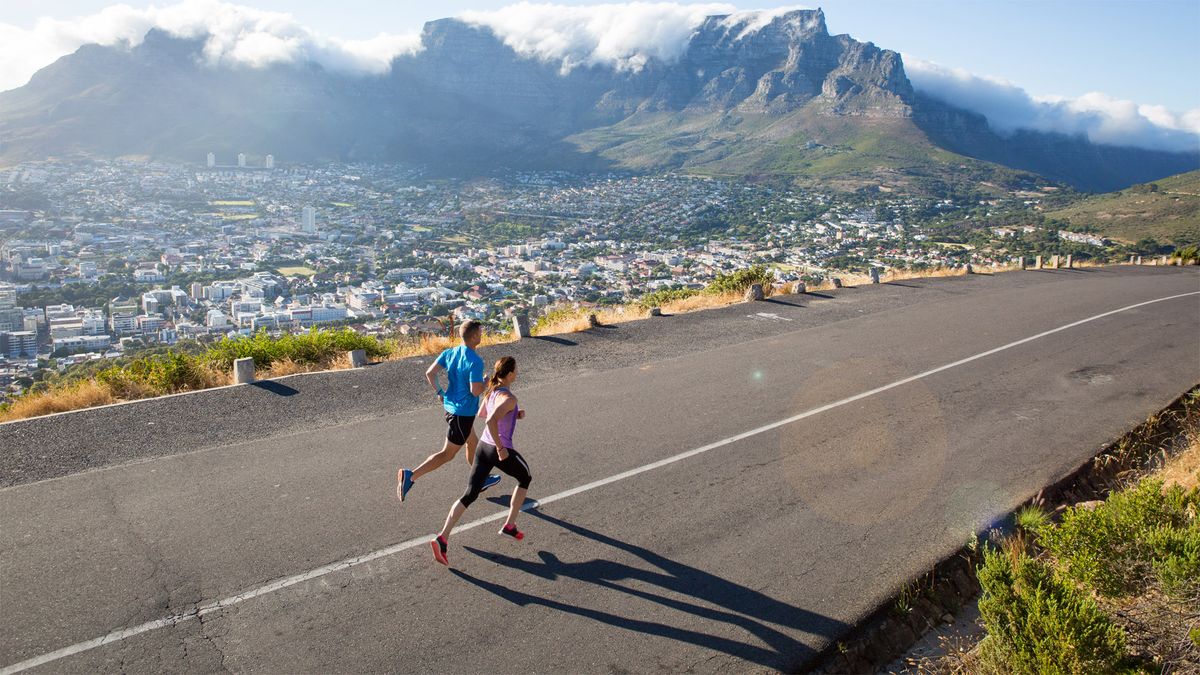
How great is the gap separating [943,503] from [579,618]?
3.87 metres

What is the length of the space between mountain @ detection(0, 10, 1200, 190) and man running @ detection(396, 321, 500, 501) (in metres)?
88.7

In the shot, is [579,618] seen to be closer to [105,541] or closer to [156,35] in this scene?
[105,541]

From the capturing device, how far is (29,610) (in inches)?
177

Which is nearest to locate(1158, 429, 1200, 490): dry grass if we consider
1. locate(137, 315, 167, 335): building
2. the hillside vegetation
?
locate(137, 315, 167, 335): building

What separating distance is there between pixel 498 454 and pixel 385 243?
4748cm

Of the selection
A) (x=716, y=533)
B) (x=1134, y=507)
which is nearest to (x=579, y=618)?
(x=716, y=533)

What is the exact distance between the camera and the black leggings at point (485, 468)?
5523mm

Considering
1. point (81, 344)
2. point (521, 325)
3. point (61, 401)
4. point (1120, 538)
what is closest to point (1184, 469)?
point (1120, 538)

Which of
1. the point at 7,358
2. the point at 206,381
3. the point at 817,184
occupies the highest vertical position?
the point at 817,184

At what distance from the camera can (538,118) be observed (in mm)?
184375

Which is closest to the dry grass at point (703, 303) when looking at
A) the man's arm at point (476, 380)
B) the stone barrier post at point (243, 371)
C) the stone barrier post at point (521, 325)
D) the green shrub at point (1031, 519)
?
the stone barrier post at point (521, 325)

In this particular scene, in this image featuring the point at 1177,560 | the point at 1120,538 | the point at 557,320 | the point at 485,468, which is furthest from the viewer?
the point at 557,320

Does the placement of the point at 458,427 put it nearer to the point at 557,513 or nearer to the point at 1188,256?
the point at 557,513

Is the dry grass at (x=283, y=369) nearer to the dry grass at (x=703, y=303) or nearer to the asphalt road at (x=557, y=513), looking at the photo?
the asphalt road at (x=557, y=513)
